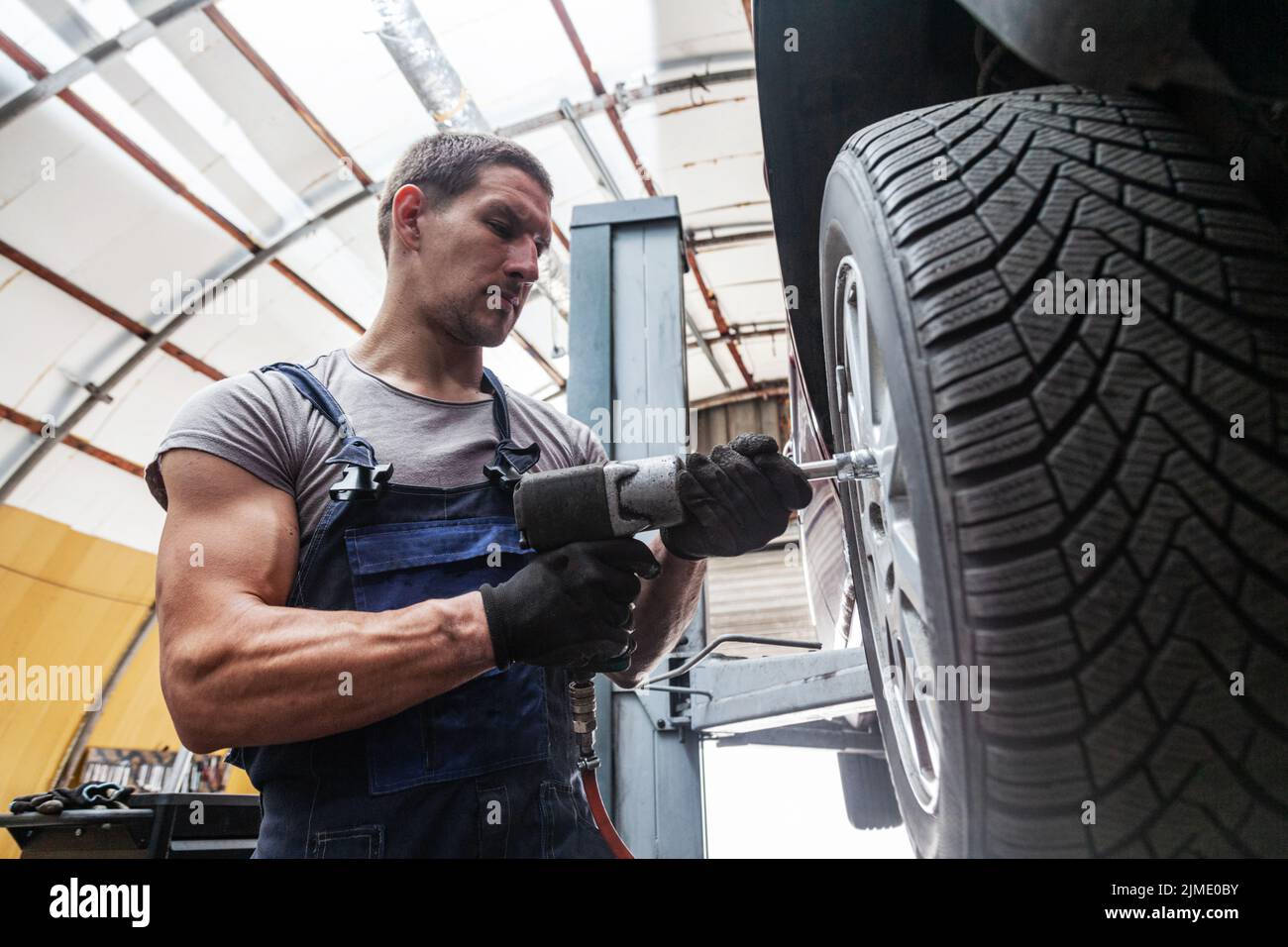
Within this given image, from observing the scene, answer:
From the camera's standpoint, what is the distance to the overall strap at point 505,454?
4.00 feet

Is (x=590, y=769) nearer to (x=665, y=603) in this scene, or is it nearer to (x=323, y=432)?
(x=665, y=603)

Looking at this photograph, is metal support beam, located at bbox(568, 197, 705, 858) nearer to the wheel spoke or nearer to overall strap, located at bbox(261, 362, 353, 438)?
overall strap, located at bbox(261, 362, 353, 438)

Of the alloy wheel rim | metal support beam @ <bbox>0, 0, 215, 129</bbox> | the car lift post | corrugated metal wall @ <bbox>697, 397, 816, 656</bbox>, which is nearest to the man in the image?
the alloy wheel rim

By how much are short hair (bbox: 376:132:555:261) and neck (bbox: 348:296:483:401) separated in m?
0.22

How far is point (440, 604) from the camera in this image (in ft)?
3.39

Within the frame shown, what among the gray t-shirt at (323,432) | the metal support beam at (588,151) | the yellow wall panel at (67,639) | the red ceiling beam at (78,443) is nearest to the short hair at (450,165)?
the gray t-shirt at (323,432)

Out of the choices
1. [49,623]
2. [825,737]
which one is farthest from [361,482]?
[49,623]

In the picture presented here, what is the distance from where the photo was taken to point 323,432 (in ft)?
4.06

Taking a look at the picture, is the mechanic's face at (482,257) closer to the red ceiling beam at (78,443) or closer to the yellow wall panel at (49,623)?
the red ceiling beam at (78,443)

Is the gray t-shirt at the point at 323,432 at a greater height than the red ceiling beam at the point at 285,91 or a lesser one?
lesser

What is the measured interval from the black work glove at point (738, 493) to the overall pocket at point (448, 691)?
289 mm

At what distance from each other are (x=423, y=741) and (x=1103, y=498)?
2.73 feet
